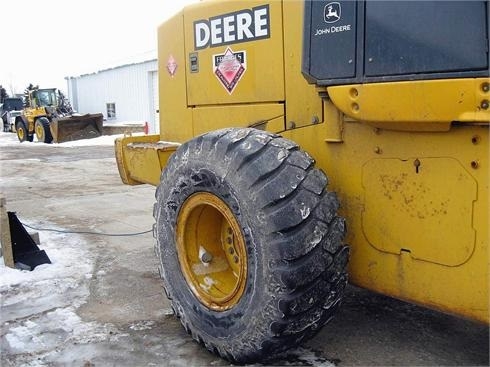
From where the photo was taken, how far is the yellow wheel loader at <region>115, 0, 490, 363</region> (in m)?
2.37

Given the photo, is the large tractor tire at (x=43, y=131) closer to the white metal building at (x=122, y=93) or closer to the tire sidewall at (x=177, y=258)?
the white metal building at (x=122, y=93)

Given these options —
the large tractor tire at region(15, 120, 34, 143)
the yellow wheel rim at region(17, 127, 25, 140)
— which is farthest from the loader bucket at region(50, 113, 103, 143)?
the yellow wheel rim at region(17, 127, 25, 140)

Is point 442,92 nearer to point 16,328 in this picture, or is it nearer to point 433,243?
point 433,243

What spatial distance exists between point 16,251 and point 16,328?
1.47m

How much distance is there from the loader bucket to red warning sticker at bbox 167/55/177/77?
19345 mm

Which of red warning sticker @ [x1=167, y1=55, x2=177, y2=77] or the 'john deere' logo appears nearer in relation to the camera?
the 'john deere' logo

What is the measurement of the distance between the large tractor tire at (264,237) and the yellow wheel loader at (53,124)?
21.0m

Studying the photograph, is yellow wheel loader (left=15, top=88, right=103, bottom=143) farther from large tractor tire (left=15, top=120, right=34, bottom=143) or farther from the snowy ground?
the snowy ground

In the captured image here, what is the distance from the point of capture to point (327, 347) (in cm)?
330

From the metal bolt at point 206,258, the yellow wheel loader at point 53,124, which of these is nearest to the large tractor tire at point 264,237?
the metal bolt at point 206,258

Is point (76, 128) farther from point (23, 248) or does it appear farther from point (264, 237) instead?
point (264, 237)

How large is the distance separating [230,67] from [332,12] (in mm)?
1239

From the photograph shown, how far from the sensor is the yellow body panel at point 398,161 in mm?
2387

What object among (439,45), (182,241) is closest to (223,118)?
(182,241)
